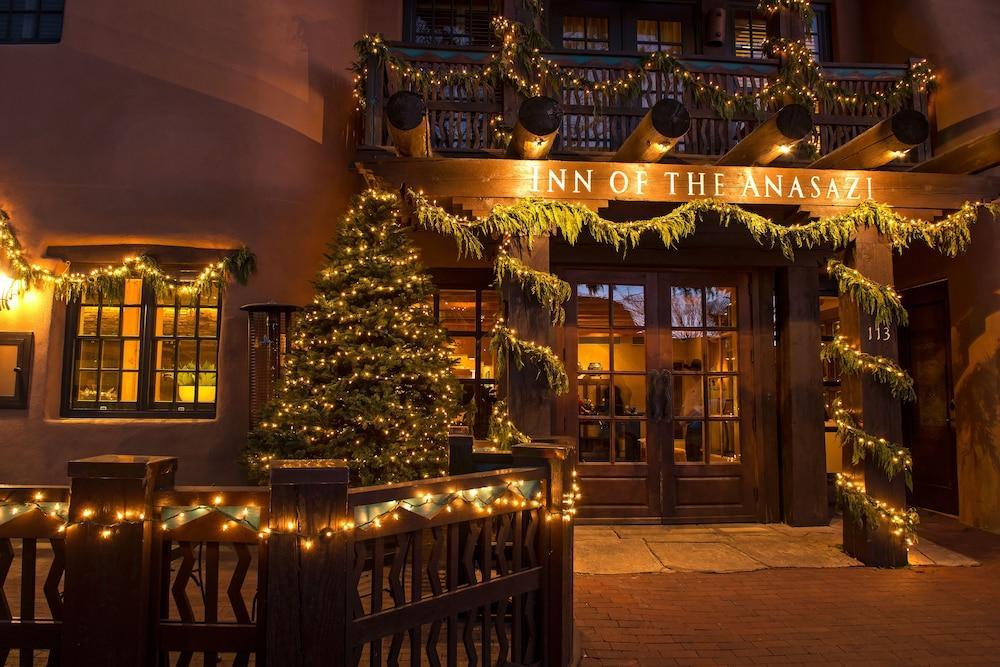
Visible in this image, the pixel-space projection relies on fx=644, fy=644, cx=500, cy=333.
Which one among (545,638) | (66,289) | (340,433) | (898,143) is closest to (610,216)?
(898,143)

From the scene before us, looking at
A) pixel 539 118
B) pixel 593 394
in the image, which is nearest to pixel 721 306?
pixel 593 394

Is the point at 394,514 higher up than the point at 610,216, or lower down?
lower down

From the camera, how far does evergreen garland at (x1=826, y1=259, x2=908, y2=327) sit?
207 inches

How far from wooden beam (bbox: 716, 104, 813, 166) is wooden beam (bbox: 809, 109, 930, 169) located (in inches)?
21.4

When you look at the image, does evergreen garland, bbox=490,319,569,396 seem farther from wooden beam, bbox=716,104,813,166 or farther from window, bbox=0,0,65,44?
window, bbox=0,0,65,44

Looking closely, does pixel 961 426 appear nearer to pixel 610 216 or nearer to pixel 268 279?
pixel 610 216

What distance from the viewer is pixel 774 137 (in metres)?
4.78

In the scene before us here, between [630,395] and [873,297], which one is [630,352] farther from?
[873,297]

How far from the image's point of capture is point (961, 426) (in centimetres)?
675

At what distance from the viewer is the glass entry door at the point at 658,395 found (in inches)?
257

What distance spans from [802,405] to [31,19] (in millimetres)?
8549

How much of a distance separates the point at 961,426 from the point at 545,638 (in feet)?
19.2

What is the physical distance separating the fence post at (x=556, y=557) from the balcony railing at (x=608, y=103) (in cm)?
340

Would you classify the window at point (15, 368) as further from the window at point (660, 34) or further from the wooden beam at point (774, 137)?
the window at point (660, 34)
